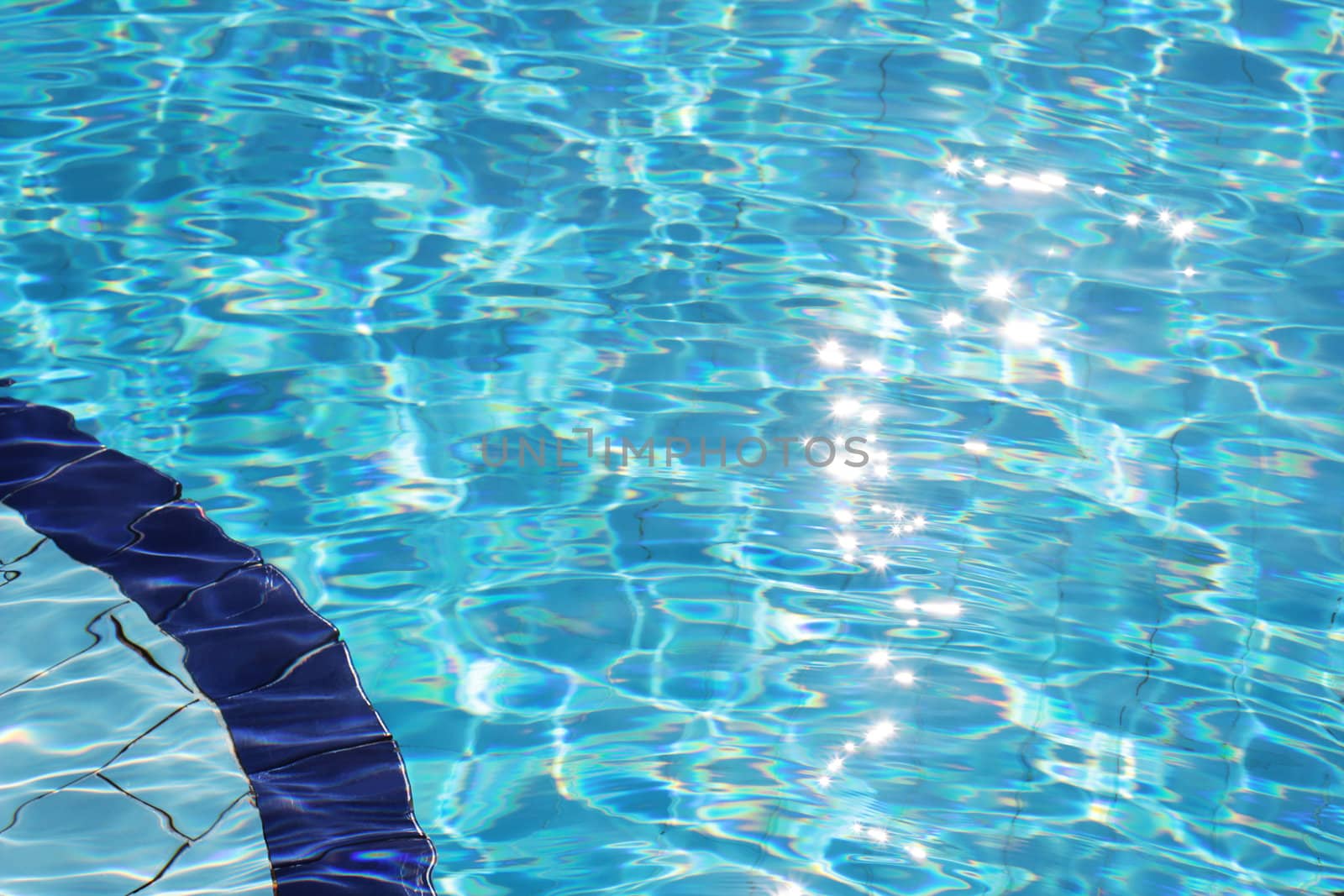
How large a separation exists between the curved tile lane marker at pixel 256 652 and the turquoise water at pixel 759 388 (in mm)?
59

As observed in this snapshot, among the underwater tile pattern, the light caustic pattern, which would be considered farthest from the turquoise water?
the underwater tile pattern

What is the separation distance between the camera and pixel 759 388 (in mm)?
2848

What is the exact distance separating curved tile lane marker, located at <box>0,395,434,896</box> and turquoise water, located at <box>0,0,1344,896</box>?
0.06 meters

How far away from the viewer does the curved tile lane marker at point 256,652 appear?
190cm

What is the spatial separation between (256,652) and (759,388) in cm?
131

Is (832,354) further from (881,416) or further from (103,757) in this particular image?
(103,757)

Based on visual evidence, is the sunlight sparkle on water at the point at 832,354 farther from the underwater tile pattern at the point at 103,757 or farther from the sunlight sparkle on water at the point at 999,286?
the underwater tile pattern at the point at 103,757

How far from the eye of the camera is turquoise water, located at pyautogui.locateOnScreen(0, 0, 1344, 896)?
2047 millimetres

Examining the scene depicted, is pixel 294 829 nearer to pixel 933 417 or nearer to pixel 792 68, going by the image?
pixel 933 417

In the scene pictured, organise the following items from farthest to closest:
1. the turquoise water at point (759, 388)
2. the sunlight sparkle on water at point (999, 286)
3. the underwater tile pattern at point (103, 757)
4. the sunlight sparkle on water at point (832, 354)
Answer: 1. the sunlight sparkle on water at point (999, 286)
2. the sunlight sparkle on water at point (832, 354)
3. the turquoise water at point (759, 388)
4. the underwater tile pattern at point (103, 757)

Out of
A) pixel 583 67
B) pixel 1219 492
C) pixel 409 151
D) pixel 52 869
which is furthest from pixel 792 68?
pixel 52 869

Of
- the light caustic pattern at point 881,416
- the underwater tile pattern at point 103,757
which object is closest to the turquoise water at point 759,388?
the light caustic pattern at point 881,416

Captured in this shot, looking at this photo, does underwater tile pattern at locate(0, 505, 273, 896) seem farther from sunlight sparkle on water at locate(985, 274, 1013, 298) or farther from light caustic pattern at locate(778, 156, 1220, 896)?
sunlight sparkle on water at locate(985, 274, 1013, 298)

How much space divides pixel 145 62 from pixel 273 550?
83.9 inches
